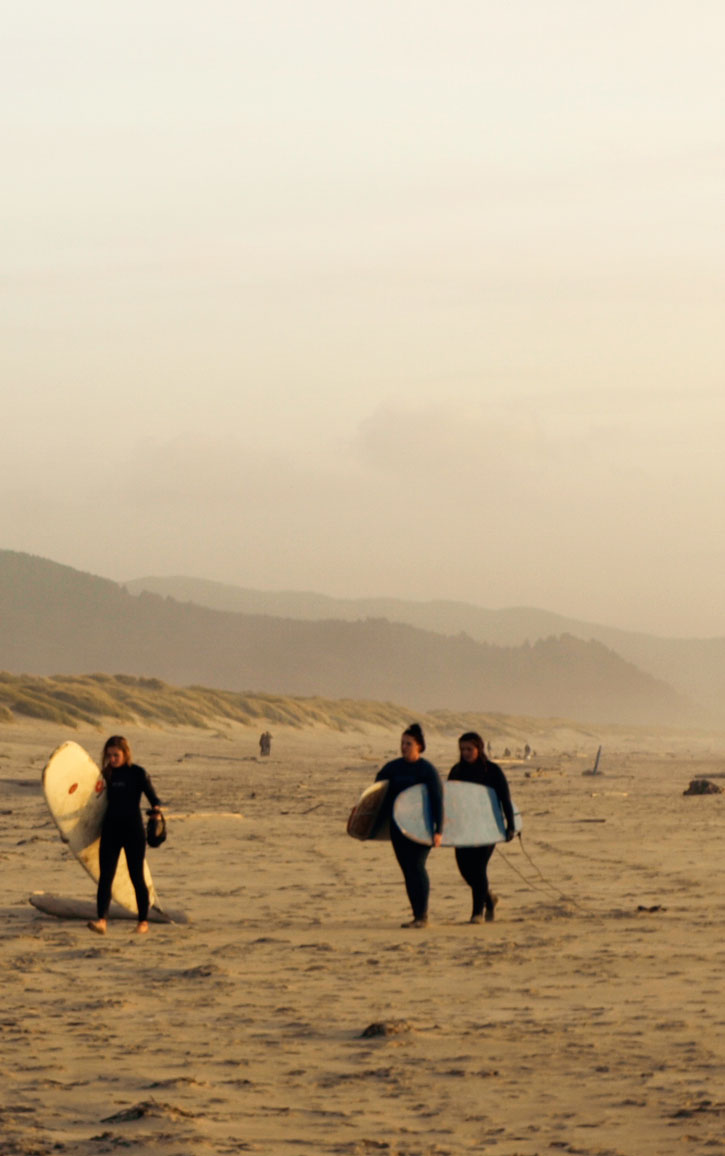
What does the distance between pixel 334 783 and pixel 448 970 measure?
2092cm

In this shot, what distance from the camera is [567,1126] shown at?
19.2ft

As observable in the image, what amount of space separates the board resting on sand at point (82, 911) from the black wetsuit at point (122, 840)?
0.34 m

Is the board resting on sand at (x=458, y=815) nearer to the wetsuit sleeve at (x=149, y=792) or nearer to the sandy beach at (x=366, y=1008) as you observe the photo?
the sandy beach at (x=366, y=1008)

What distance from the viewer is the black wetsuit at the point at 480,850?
37.6 ft

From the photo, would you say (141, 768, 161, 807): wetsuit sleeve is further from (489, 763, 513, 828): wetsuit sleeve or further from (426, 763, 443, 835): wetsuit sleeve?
(489, 763, 513, 828): wetsuit sleeve

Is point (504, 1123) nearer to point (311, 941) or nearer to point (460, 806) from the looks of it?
point (311, 941)

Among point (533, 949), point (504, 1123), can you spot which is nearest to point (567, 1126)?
point (504, 1123)

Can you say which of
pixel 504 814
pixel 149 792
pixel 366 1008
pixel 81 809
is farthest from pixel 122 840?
pixel 366 1008

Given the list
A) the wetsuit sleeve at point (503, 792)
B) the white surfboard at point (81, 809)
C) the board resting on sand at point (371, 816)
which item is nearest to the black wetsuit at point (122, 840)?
the white surfboard at point (81, 809)

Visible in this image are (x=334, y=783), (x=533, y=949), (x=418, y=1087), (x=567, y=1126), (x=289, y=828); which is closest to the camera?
(x=567, y=1126)

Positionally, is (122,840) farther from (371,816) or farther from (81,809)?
(371,816)

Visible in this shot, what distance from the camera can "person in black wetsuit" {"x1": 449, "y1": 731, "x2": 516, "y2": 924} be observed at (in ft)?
37.6

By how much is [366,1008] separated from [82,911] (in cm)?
410

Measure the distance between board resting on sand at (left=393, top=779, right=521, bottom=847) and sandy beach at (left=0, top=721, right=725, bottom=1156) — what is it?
666 mm
